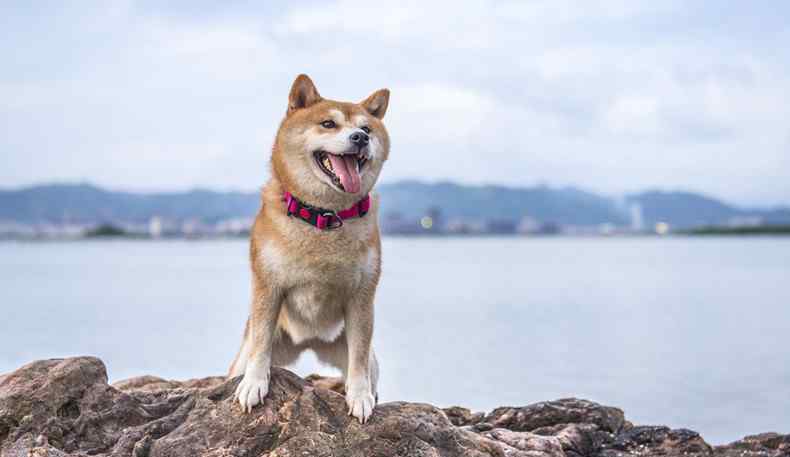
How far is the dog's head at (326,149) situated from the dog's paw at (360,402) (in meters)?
1.18

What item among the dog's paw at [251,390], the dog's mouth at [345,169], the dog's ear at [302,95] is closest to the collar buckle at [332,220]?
the dog's mouth at [345,169]

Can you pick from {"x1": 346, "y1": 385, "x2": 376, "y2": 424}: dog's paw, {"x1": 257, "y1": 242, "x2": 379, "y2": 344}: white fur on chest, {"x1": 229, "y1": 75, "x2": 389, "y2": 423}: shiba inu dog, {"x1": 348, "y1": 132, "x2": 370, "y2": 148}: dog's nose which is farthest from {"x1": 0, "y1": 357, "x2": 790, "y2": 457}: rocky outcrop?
{"x1": 348, "y1": 132, "x2": 370, "y2": 148}: dog's nose

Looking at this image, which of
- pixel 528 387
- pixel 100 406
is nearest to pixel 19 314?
pixel 528 387

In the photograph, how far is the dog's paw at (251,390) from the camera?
5.35 m

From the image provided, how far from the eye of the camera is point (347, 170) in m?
5.24

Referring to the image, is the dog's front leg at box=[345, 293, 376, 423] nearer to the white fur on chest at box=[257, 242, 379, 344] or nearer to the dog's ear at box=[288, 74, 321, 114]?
the white fur on chest at box=[257, 242, 379, 344]

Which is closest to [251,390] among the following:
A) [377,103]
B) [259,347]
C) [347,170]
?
[259,347]

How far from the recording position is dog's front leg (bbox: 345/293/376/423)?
5.54 meters

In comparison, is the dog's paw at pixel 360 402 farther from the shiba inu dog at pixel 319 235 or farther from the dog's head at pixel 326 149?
the dog's head at pixel 326 149

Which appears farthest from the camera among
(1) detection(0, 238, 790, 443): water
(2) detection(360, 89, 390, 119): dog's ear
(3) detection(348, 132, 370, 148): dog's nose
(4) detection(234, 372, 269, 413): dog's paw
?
(1) detection(0, 238, 790, 443): water

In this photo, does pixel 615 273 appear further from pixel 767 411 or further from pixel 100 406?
pixel 100 406

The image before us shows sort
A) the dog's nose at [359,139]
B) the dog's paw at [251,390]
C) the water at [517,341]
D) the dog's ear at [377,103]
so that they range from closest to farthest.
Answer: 1. the dog's nose at [359,139]
2. the dog's paw at [251,390]
3. the dog's ear at [377,103]
4. the water at [517,341]

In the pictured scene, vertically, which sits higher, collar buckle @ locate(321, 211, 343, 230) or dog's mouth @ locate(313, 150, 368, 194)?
dog's mouth @ locate(313, 150, 368, 194)

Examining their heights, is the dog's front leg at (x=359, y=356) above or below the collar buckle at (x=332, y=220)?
below
